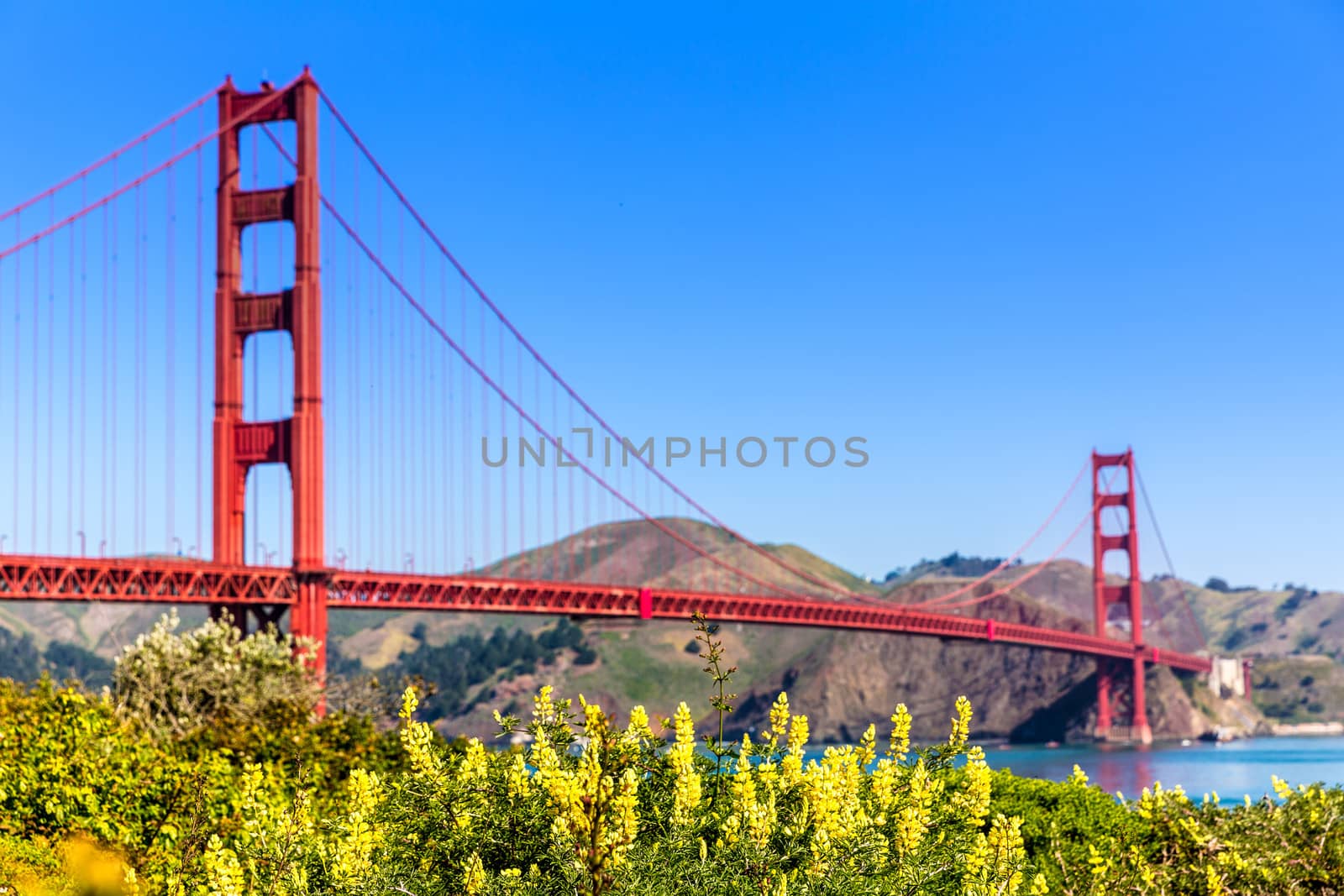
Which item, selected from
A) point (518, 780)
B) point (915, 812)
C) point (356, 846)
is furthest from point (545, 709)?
point (915, 812)

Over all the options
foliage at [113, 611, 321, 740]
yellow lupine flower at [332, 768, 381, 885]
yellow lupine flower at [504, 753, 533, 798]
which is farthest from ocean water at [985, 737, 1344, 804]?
yellow lupine flower at [332, 768, 381, 885]

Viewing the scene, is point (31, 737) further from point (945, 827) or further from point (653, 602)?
point (653, 602)

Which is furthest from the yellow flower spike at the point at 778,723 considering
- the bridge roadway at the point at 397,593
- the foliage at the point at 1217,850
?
the bridge roadway at the point at 397,593

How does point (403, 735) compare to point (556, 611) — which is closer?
point (403, 735)

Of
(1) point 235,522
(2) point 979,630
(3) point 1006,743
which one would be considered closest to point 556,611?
(1) point 235,522

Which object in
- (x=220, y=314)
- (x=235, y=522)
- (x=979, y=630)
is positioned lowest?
(x=979, y=630)
